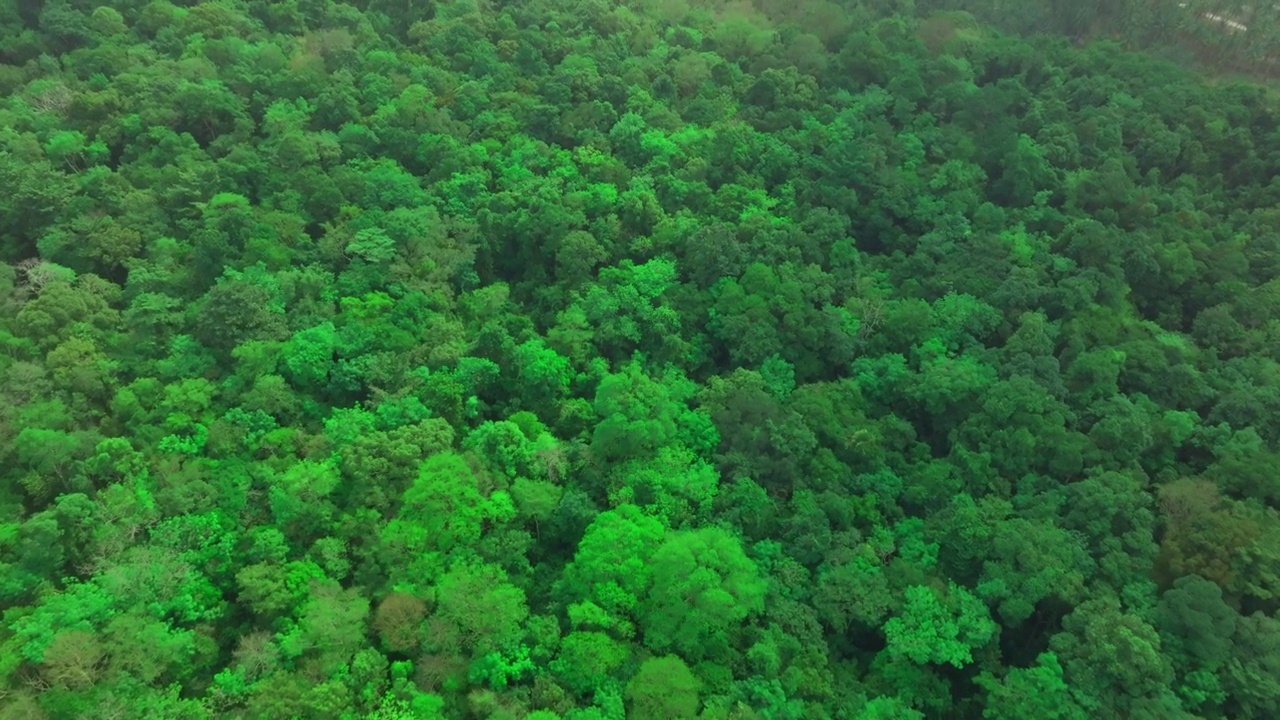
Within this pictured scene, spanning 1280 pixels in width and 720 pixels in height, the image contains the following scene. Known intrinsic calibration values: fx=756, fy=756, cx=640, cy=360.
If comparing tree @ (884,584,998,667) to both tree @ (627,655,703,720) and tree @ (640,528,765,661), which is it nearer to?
tree @ (640,528,765,661)

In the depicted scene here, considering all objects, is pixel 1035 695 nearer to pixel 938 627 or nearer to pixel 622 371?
pixel 938 627

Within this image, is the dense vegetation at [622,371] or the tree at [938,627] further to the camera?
the tree at [938,627]

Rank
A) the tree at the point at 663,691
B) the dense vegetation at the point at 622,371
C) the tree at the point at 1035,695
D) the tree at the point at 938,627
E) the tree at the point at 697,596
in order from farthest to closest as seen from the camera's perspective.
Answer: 1. the tree at the point at 938,627
2. the tree at the point at 697,596
3. the dense vegetation at the point at 622,371
4. the tree at the point at 1035,695
5. the tree at the point at 663,691

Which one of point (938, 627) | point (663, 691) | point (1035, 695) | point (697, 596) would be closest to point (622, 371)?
point (697, 596)

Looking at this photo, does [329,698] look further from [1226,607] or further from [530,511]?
[1226,607]

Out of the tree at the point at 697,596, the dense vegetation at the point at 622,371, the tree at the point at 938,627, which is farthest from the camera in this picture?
the tree at the point at 938,627

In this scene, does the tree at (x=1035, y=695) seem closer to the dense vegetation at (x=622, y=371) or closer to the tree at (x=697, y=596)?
the dense vegetation at (x=622, y=371)

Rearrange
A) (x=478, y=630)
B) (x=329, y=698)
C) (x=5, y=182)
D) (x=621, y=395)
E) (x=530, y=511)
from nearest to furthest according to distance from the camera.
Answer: (x=329, y=698) < (x=478, y=630) < (x=530, y=511) < (x=621, y=395) < (x=5, y=182)

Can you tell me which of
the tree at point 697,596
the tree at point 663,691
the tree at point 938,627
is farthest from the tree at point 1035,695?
the tree at point 663,691

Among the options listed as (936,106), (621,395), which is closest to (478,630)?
(621,395)
